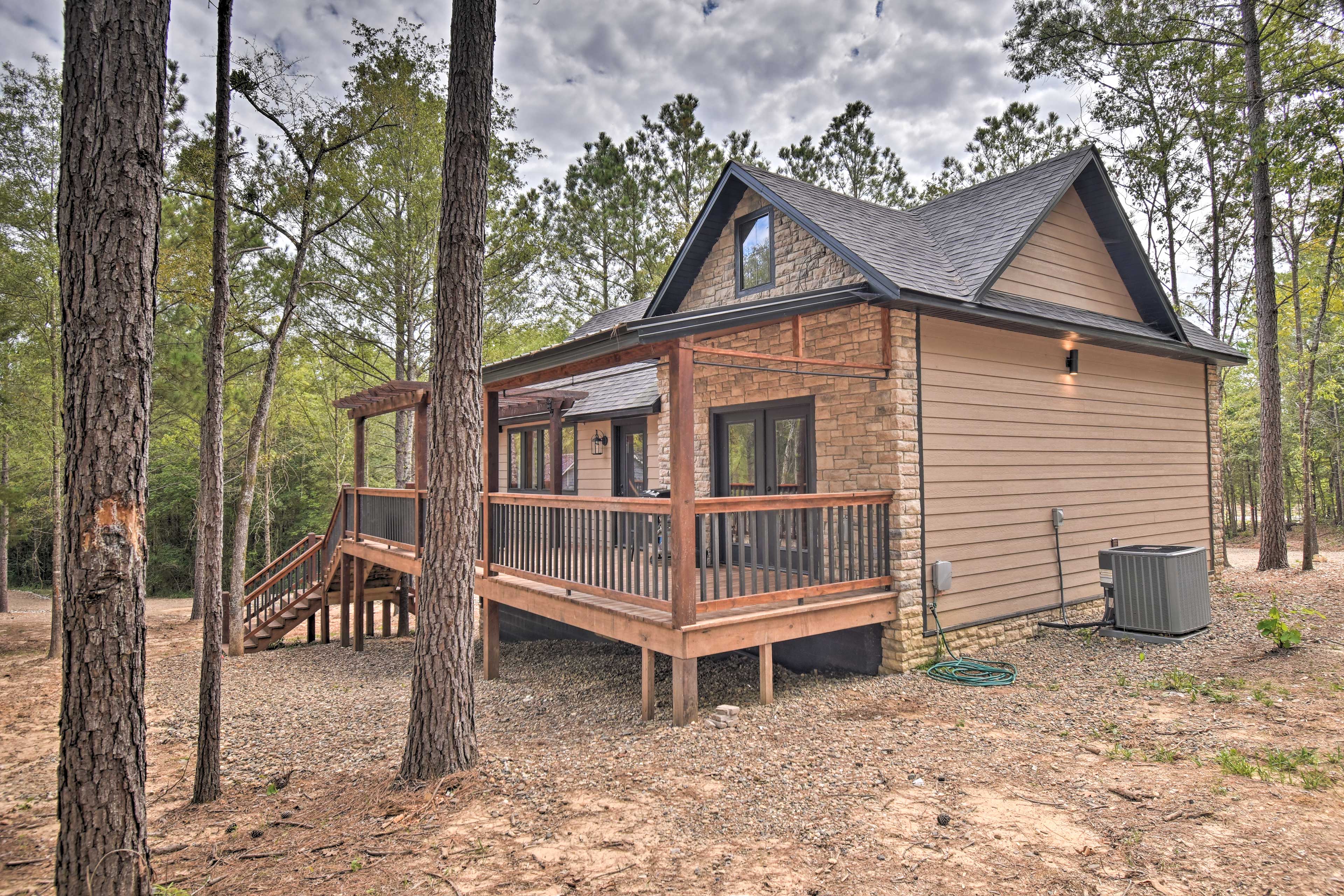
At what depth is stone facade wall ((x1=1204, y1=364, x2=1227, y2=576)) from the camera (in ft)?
35.8

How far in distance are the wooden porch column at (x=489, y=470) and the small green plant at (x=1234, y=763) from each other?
282 inches

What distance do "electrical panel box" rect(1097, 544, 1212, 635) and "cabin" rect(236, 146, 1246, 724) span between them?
782mm

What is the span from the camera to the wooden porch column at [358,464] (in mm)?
12125

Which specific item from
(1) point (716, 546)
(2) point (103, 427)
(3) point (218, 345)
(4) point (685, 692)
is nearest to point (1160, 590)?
(1) point (716, 546)

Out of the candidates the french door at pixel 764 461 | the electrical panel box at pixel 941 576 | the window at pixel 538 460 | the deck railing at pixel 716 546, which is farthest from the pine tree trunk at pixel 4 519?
the electrical panel box at pixel 941 576

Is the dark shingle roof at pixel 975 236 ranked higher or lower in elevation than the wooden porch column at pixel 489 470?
higher

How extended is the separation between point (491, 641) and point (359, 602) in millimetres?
4826

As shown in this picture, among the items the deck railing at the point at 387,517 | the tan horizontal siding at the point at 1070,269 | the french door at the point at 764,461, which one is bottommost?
the deck railing at the point at 387,517

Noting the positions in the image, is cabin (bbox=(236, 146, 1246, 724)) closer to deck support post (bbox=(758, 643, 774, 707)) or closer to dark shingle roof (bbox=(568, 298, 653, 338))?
deck support post (bbox=(758, 643, 774, 707))

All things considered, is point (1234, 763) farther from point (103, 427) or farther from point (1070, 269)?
point (1070, 269)

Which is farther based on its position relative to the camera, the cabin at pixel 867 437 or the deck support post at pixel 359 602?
the deck support post at pixel 359 602

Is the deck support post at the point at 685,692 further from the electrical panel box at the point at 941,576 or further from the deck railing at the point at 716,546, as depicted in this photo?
the electrical panel box at the point at 941,576

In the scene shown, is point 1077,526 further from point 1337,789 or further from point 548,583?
point 548,583

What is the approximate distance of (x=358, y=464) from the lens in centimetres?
1235
